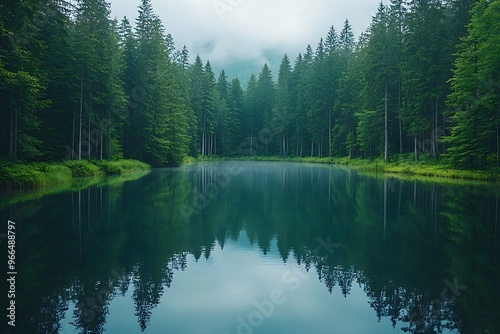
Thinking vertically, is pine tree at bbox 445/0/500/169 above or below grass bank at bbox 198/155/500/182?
above

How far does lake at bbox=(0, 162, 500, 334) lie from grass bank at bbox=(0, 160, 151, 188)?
6191 mm

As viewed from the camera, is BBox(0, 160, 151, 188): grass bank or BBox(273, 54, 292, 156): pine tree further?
BBox(273, 54, 292, 156): pine tree

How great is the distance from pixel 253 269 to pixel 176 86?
53410 millimetres

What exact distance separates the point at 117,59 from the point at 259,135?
189ft

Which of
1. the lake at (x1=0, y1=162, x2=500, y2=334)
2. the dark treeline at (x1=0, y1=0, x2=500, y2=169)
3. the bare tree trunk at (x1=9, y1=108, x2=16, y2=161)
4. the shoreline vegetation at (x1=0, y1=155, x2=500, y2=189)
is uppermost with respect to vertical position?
the dark treeline at (x1=0, y1=0, x2=500, y2=169)

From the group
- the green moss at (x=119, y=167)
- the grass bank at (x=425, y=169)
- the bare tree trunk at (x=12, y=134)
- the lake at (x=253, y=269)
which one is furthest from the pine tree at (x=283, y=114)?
the lake at (x=253, y=269)

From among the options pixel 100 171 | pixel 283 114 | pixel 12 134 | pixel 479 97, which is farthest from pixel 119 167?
pixel 283 114

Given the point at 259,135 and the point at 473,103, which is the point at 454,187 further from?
the point at 259,135

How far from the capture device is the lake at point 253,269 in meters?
6.44

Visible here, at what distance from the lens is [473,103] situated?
30.6 meters

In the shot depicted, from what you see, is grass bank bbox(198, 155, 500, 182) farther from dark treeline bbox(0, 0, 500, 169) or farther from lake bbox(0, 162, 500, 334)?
lake bbox(0, 162, 500, 334)

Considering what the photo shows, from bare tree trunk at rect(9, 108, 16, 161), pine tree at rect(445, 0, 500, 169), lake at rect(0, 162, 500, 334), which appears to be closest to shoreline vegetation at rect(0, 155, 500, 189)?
bare tree trunk at rect(9, 108, 16, 161)

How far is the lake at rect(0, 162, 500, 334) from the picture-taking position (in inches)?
253

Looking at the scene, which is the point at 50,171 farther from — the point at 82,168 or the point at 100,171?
the point at 100,171
